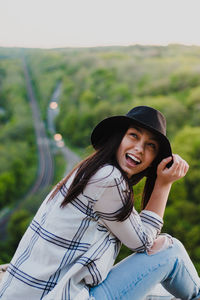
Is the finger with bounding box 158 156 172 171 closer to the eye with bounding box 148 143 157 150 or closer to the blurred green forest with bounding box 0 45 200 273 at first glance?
the eye with bounding box 148 143 157 150

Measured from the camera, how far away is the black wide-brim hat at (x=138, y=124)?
112 cm

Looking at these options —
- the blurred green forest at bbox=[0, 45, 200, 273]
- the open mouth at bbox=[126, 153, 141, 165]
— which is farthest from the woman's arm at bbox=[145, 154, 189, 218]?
the blurred green forest at bbox=[0, 45, 200, 273]

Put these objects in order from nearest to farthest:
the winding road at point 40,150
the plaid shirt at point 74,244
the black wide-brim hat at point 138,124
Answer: the plaid shirt at point 74,244 → the black wide-brim hat at point 138,124 → the winding road at point 40,150

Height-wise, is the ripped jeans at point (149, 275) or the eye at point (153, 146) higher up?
the eye at point (153, 146)

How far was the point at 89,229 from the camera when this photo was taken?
1062mm

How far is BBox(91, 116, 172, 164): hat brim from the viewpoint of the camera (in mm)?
1162

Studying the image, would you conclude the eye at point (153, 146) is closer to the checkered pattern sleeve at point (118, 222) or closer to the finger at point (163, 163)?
the finger at point (163, 163)

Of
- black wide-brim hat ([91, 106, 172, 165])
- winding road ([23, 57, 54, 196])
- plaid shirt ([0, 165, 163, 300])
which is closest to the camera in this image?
plaid shirt ([0, 165, 163, 300])

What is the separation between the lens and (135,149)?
1127mm

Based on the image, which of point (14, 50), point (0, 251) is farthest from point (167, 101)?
point (0, 251)

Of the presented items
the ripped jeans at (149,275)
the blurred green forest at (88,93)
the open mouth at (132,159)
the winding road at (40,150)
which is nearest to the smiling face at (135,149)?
the open mouth at (132,159)

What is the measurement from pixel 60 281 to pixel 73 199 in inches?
8.8

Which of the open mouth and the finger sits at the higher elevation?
the open mouth

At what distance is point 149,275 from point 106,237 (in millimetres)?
169
